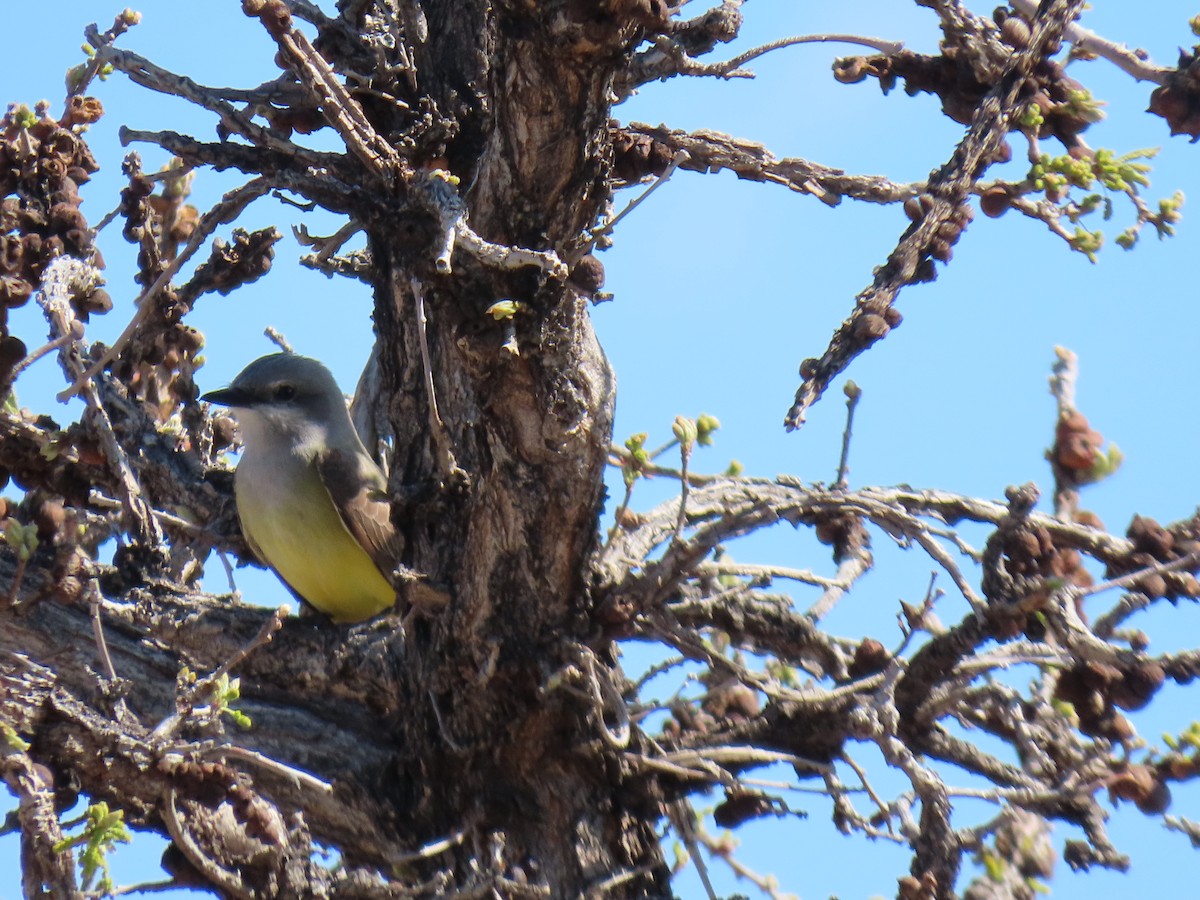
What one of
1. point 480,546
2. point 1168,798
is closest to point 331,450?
point 480,546

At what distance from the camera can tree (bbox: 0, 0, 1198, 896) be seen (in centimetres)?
351

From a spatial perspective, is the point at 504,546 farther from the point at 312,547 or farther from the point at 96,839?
the point at 312,547

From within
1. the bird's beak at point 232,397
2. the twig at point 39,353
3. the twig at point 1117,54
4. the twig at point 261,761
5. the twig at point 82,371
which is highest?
the bird's beak at point 232,397

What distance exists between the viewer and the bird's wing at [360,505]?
20.5 feet

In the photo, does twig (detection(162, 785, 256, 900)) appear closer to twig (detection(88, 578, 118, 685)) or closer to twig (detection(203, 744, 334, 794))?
twig (detection(203, 744, 334, 794))

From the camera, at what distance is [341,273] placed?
16.9 feet

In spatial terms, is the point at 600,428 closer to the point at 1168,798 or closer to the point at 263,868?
the point at 263,868

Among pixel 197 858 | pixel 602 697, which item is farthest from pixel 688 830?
pixel 197 858

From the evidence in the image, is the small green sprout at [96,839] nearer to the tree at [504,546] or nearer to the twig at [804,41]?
the tree at [504,546]

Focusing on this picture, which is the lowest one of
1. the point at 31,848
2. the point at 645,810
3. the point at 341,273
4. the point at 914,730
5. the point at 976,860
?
the point at 31,848

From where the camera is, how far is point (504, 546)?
419 cm

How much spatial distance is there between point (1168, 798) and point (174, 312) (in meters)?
3.62

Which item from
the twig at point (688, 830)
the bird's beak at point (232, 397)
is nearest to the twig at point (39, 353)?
the twig at point (688, 830)

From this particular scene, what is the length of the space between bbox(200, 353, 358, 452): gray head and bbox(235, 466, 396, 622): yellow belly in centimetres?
25
